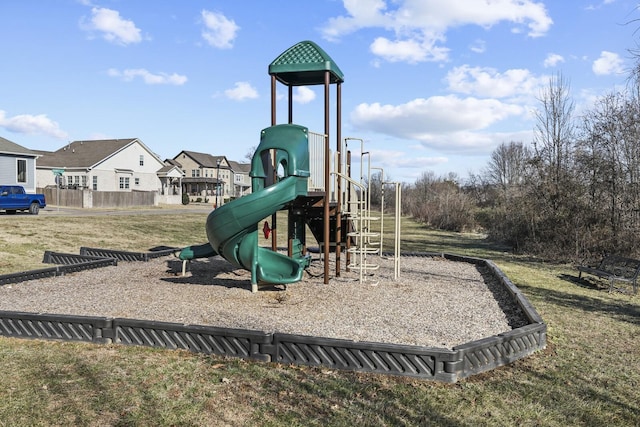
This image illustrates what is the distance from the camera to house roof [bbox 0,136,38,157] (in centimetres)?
3070

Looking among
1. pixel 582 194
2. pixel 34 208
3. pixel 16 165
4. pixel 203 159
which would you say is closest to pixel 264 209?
pixel 582 194

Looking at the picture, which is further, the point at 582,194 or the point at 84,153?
the point at 84,153

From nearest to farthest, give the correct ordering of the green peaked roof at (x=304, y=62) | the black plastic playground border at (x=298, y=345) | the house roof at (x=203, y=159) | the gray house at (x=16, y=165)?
the black plastic playground border at (x=298, y=345), the green peaked roof at (x=304, y=62), the gray house at (x=16, y=165), the house roof at (x=203, y=159)

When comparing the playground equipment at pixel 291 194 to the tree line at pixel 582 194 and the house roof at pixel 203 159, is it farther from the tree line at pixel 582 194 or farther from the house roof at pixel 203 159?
the house roof at pixel 203 159

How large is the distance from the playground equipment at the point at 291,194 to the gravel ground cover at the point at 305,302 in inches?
24.5

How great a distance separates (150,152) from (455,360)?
4816 centimetres

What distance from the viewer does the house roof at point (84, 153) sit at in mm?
42281

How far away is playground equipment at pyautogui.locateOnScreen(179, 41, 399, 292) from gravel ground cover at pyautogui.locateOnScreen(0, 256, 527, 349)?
24.5 inches

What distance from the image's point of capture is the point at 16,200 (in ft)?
82.9

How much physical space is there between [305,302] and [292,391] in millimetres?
3633

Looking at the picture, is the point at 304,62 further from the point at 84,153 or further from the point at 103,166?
the point at 84,153

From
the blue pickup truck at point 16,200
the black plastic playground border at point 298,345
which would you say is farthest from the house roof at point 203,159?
the black plastic playground border at point 298,345

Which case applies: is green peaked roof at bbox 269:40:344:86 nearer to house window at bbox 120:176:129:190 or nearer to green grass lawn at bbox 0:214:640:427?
green grass lawn at bbox 0:214:640:427

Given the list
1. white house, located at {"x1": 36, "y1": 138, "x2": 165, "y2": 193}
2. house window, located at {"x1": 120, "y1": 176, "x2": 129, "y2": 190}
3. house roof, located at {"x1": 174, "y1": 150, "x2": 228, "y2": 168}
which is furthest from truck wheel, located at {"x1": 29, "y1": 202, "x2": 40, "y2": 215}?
house roof, located at {"x1": 174, "y1": 150, "x2": 228, "y2": 168}
